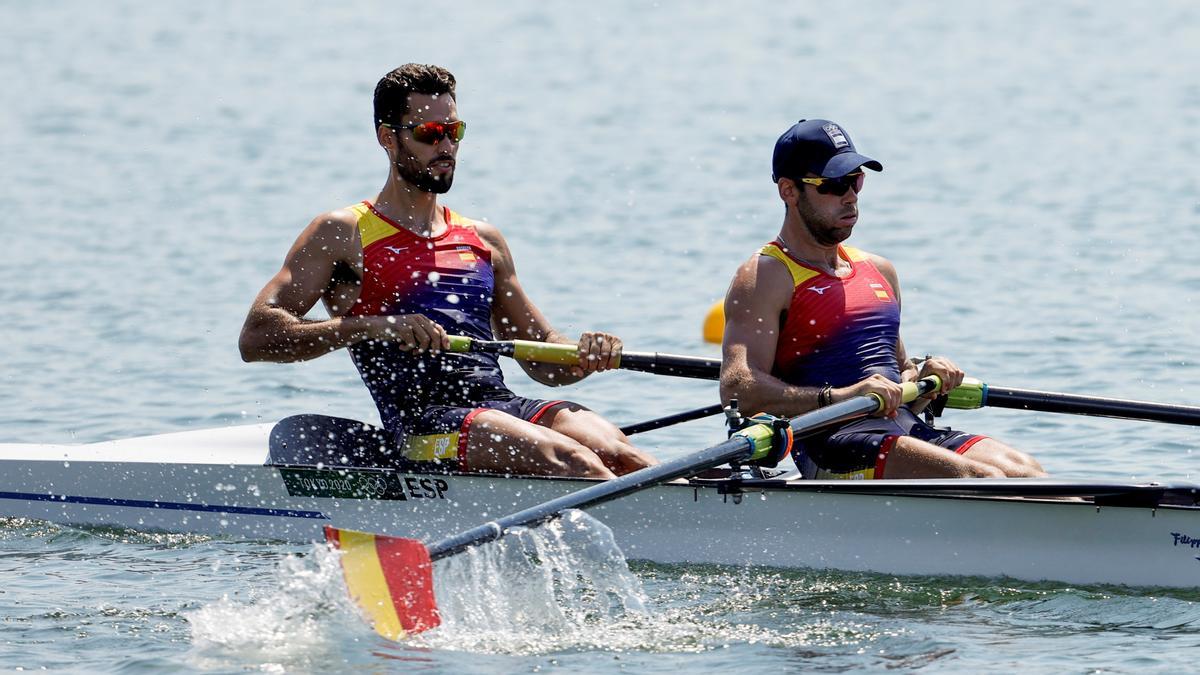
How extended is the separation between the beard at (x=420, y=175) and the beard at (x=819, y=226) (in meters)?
1.59

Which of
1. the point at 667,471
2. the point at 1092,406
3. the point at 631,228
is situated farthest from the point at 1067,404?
the point at 631,228

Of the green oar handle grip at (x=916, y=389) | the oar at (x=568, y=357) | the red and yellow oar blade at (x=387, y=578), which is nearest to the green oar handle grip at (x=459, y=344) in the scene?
the oar at (x=568, y=357)

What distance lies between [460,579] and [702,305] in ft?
27.7

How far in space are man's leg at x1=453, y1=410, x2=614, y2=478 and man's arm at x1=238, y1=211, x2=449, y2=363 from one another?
41 cm

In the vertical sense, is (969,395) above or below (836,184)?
below

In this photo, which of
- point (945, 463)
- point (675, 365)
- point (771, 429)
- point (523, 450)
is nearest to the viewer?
Answer: point (771, 429)

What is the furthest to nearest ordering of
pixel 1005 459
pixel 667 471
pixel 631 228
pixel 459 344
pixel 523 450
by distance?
1. pixel 631 228
2. pixel 459 344
3. pixel 523 450
4. pixel 1005 459
5. pixel 667 471

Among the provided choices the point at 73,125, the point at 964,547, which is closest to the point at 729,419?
the point at 964,547

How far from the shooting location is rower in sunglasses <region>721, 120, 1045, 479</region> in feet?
24.4

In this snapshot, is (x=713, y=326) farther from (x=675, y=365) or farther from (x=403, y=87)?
(x=403, y=87)

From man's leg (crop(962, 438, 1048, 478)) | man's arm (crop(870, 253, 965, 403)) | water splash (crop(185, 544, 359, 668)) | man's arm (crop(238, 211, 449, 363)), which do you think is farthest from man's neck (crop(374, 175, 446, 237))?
man's leg (crop(962, 438, 1048, 478))

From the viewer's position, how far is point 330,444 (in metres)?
8.23

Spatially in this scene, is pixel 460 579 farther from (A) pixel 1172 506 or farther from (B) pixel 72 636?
(A) pixel 1172 506

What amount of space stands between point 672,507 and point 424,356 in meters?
1.30
